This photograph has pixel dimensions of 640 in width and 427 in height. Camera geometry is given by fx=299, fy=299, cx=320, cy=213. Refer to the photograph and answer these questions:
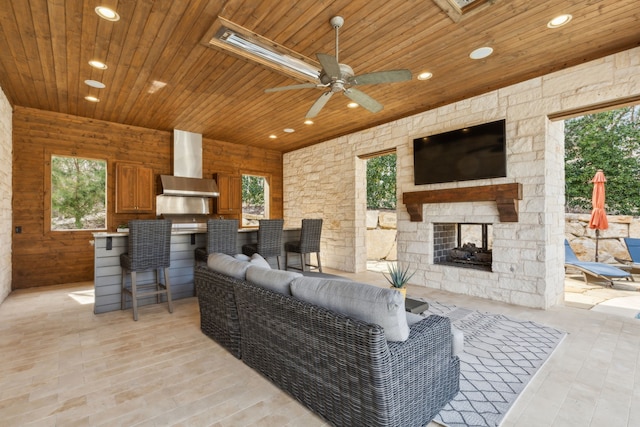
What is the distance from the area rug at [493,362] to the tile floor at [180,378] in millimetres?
75

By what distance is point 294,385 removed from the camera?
1.87 metres

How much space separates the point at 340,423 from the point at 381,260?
618 cm

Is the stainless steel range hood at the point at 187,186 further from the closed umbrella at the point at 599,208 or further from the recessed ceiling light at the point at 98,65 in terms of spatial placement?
the closed umbrella at the point at 599,208

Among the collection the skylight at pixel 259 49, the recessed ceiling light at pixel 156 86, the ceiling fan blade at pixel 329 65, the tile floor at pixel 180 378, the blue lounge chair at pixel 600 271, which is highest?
the recessed ceiling light at pixel 156 86

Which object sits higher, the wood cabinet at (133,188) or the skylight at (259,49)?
the skylight at (259,49)

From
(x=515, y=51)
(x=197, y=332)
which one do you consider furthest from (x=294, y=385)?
(x=515, y=51)

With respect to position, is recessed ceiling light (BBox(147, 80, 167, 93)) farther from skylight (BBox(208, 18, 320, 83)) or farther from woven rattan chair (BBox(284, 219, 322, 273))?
woven rattan chair (BBox(284, 219, 322, 273))

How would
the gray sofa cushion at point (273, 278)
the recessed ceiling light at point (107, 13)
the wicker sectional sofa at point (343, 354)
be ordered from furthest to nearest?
the recessed ceiling light at point (107, 13) → the gray sofa cushion at point (273, 278) → the wicker sectional sofa at point (343, 354)

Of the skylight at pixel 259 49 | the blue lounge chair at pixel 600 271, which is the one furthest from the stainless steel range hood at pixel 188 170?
the blue lounge chair at pixel 600 271

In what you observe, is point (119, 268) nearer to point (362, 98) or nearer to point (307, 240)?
point (307, 240)

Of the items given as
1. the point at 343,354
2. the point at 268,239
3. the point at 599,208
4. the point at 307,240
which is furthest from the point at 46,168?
the point at 599,208

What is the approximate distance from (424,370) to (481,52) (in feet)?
10.5

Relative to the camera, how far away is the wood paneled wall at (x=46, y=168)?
15.8 feet

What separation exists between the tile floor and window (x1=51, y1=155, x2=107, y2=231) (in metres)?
3.33
